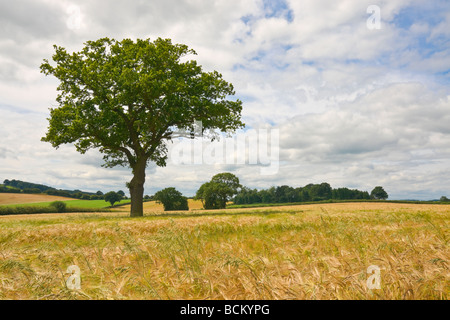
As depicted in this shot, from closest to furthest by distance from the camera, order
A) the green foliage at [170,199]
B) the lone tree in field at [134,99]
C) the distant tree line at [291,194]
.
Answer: the lone tree in field at [134,99] < the green foliage at [170,199] < the distant tree line at [291,194]

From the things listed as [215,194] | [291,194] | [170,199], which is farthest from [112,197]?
[291,194]

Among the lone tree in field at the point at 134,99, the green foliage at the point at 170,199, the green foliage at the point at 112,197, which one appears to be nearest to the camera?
the lone tree in field at the point at 134,99

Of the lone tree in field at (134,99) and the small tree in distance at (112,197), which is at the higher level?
the lone tree in field at (134,99)

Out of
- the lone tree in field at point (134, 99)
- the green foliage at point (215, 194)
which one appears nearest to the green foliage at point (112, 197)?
the green foliage at point (215, 194)

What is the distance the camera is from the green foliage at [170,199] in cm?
7544

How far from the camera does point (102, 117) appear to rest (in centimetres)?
2369

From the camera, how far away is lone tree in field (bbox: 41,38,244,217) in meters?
23.7

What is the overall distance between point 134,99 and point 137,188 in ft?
27.1

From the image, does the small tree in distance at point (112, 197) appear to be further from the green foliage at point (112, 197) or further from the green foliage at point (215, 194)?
the green foliage at point (215, 194)

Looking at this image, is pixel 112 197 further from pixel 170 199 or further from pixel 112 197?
pixel 170 199

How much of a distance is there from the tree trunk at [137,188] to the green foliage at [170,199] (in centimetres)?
4973

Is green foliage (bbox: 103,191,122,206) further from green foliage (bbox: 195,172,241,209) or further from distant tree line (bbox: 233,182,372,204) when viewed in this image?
distant tree line (bbox: 233,182,372,204)
